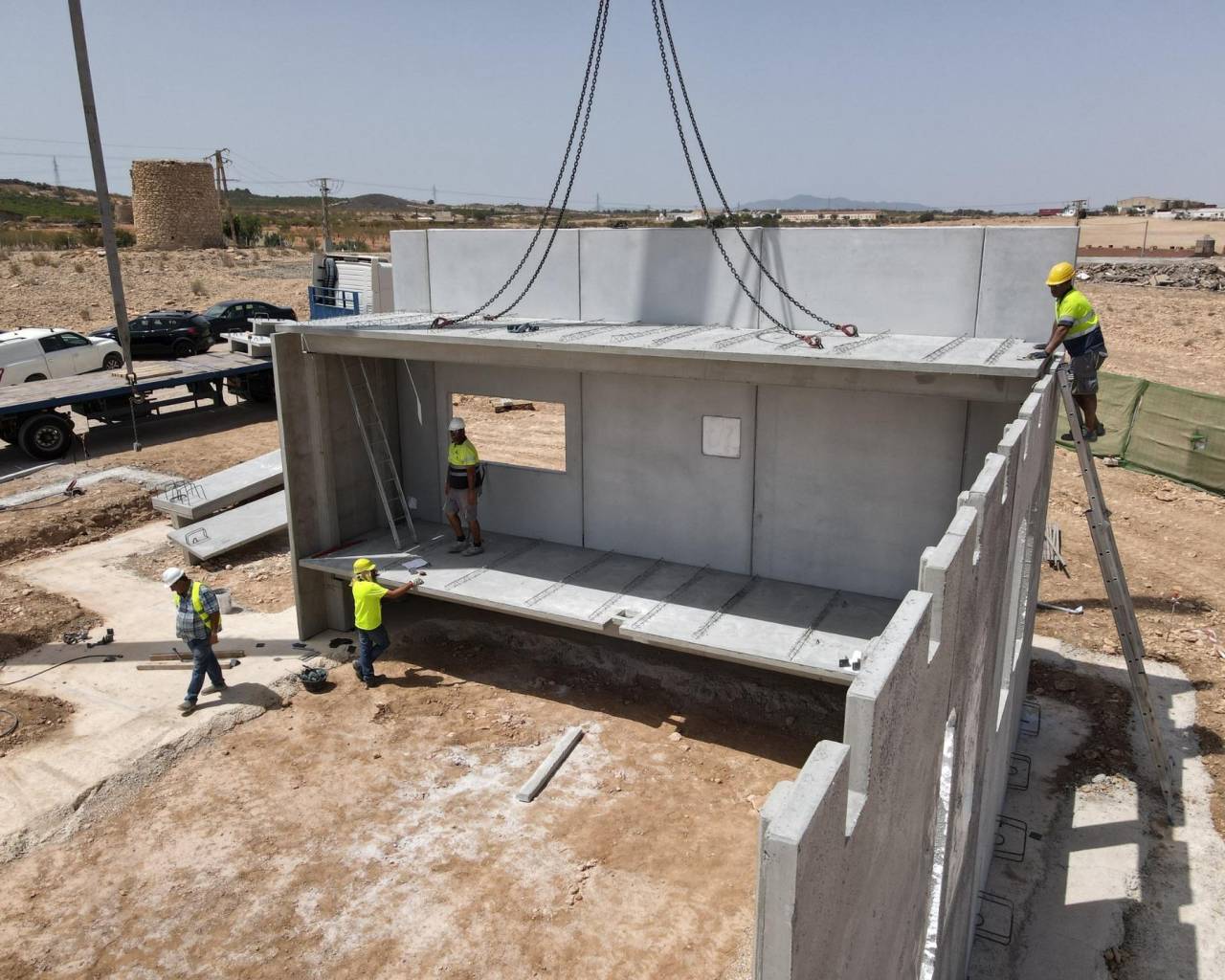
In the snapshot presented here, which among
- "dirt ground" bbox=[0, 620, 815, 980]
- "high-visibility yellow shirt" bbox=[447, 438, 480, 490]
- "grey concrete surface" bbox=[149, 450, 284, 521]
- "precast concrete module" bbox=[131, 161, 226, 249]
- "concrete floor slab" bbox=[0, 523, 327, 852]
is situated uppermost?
"precast concrete module" bbox=[131, 161, 226, 249]

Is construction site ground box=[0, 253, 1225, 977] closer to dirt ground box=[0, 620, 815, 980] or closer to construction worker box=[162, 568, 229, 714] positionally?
dirt ground box=[0, 620, 815, 980]

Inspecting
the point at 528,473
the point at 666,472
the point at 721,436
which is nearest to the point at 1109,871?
the point at 721,436

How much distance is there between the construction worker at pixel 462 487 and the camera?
11648mm

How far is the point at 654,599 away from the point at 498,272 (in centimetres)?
504

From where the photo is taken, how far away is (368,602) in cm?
1087

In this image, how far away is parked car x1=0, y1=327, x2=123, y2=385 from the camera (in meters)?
22.3

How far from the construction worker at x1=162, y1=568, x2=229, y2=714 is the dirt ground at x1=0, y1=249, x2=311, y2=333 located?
26.1 m

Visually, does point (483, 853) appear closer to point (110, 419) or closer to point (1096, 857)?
point (1096, 857)

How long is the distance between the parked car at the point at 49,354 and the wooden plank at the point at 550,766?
17.7 metres

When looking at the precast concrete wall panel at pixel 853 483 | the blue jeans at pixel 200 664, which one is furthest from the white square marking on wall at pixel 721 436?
the blue jeans at pixel 200 664

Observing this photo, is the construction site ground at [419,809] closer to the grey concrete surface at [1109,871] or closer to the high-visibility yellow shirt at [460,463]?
the grey concrete surface at [1109,871]

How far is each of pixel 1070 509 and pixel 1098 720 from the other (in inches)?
291

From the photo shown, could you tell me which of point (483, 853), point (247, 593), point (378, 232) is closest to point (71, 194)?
point (378, 232)

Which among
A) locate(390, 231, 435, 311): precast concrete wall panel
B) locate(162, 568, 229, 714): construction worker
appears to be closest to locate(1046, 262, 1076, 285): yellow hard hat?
locate(390, 231, 435, 311): precast concrete wall panel
